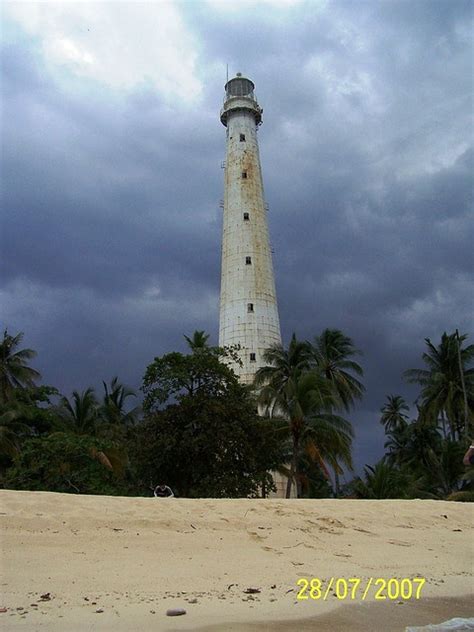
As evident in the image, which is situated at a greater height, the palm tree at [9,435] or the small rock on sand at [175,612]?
the palm tree at [9,435]

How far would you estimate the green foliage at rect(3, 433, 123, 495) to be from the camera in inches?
740

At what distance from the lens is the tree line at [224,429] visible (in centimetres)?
1997

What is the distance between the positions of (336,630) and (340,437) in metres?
19.0

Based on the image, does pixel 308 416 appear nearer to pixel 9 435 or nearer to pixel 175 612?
pixel 9 435

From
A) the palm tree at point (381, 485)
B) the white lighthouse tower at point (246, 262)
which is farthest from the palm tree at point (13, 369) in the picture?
the palm tree at point (381, 485)

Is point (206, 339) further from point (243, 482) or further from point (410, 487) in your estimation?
point (410, 487)

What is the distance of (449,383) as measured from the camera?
33562mm

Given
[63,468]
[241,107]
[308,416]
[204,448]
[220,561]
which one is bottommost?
[220,561]

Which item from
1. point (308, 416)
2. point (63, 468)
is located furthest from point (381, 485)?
point (63, 468)

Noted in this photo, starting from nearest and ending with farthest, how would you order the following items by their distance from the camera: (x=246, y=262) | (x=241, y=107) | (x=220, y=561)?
(x=220, y=561) < (x=246, y=262) < (x=241, y=107)

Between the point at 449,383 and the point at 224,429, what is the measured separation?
18630mm
